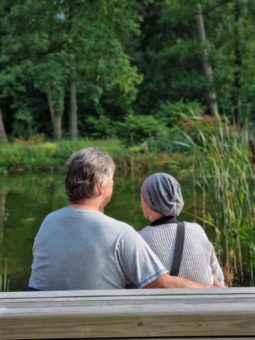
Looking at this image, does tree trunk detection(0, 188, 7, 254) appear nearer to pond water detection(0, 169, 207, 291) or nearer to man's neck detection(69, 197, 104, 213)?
pond water detection(0, 169, 207, 291)

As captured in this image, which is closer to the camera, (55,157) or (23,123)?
(55,157)

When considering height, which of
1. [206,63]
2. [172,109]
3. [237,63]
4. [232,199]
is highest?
[206,63]

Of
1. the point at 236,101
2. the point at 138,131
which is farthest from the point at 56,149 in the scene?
the point at 236,101

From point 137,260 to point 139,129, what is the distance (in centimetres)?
2273

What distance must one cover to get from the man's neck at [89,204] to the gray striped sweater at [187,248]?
0.36 m

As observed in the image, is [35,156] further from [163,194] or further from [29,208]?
[163,194]

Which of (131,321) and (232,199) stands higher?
(131,321)

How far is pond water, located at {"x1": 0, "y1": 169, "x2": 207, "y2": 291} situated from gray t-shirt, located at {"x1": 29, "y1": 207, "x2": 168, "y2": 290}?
387 centimetres

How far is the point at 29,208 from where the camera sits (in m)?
12.1

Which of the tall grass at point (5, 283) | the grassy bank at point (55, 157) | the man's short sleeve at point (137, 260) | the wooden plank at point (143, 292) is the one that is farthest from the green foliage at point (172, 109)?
the wooden plank at point (143, 292)

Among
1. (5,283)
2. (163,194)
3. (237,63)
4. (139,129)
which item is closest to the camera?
(163,194)

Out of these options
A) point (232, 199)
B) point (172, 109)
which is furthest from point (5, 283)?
point (172, 109)

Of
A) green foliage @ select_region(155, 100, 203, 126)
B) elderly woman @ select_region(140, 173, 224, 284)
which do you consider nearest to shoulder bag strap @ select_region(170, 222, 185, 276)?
elderly woman @ select_region(140, 173, 224, 284)

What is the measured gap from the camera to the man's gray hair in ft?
7.35
